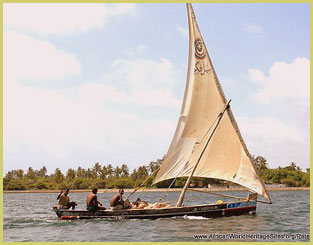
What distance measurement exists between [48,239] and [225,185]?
11884 centimetres

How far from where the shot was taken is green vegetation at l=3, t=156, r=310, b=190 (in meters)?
129

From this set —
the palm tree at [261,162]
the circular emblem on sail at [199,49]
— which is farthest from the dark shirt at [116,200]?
the palm tree at [261,162]

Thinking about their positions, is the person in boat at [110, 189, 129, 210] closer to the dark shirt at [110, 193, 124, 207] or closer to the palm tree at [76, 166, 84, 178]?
the dark shirt at [110, 193, 124, 207]

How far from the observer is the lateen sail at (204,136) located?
27.0 meters

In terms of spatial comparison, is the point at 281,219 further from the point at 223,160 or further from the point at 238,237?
the point at 238,237

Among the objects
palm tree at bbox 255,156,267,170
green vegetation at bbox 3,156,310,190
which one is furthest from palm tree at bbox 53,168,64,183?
palm tree at bbox 255,156,267,170

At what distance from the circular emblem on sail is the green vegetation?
88070 mm

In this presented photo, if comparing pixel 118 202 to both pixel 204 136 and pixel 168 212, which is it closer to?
pixel 168 212

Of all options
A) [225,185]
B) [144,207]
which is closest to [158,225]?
[144,207]

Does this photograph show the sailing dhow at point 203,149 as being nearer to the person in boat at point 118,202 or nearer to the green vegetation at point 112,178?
the person in boat at point 118,202

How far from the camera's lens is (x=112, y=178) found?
493 feet

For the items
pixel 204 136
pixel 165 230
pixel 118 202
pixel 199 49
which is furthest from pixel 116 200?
pixel 199 49

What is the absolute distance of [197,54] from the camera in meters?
29.7

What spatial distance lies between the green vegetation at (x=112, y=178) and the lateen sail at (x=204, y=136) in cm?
8778
